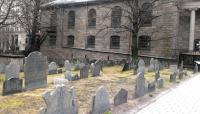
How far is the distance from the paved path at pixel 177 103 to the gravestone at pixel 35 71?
5295mm

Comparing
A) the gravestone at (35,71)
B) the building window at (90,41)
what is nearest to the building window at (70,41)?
the building window at (90,41)

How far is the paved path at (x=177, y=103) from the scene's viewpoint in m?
10.0

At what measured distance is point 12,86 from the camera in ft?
40.9

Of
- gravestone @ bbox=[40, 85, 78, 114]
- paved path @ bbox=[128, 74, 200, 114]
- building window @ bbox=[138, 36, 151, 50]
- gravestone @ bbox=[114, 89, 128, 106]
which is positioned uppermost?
building window @ bbox=[138, 36, 151, 50]

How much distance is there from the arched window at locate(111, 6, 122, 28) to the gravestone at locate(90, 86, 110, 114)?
2876 centimetres

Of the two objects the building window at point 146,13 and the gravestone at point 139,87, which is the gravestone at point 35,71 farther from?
the building window at point 146,13

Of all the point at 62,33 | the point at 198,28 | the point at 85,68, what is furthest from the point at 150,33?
the point at 85,68

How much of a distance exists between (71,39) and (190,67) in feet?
64.3

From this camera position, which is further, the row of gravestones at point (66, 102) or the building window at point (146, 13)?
the building window at point (146, 13)

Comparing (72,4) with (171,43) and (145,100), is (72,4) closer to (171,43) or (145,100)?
(171,43)

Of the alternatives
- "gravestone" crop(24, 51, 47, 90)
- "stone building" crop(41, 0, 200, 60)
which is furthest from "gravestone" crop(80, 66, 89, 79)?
"stone building" crop(41, 0, 200, 60)

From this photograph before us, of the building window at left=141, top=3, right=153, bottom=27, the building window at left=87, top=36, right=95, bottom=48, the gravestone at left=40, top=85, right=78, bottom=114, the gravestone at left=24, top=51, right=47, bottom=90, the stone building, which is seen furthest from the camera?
the building window at left=87, top=36, right=95, bottom=48

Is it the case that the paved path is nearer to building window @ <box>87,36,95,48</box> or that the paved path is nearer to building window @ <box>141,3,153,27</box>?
building window @ <box>141,3,153,27</box>

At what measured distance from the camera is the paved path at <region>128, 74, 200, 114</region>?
10.0m
